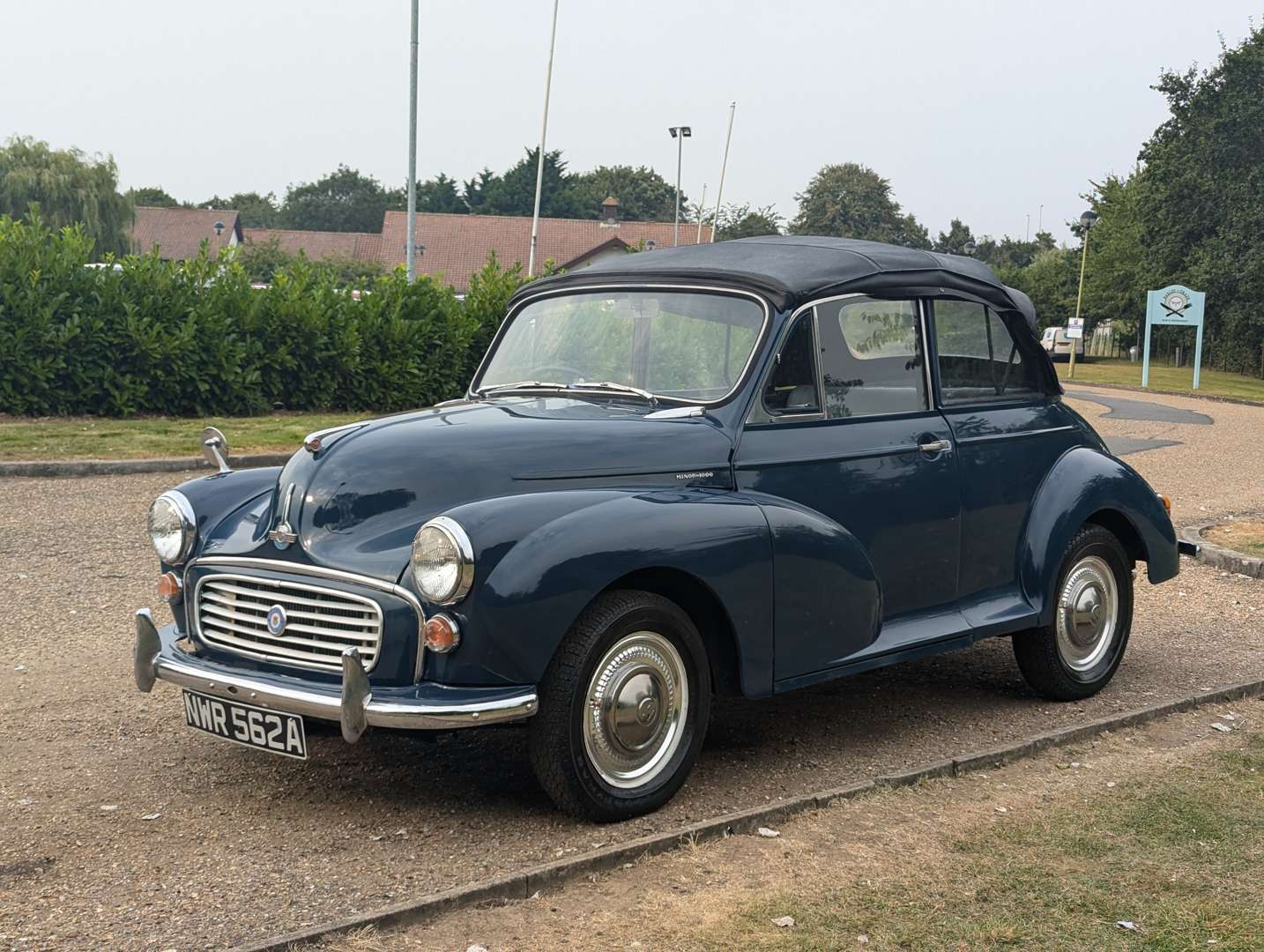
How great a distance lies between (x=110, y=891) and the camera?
383 centimetres

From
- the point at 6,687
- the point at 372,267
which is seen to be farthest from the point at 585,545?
the point at 372,267

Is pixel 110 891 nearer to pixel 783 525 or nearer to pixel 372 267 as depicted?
pixel 783 525

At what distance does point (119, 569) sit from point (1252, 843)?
6692 millimetres

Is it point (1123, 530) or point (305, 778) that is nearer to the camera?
point (305, 778)

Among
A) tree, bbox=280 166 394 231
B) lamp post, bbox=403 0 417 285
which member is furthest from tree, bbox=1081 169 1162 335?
tree, bbox=280 166 394 231

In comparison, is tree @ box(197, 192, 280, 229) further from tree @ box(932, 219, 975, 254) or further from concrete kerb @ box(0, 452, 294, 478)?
concrete kerb @ box(0, 452, 294, 478)

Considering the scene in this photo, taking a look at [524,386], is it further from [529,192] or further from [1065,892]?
[529,192]

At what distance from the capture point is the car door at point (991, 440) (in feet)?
18.9

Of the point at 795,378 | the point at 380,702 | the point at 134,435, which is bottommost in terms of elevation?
the point at 134,435

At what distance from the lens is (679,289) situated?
5.45 metres

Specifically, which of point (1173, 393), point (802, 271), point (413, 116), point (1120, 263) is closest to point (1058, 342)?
point (1120, 263)

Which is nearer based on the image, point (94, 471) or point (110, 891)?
point (110, 891)

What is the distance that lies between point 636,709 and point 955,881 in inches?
43.4

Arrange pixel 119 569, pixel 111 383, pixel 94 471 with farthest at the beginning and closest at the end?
pixel 111 383 < pixel 94 471 < pixel 119 569
